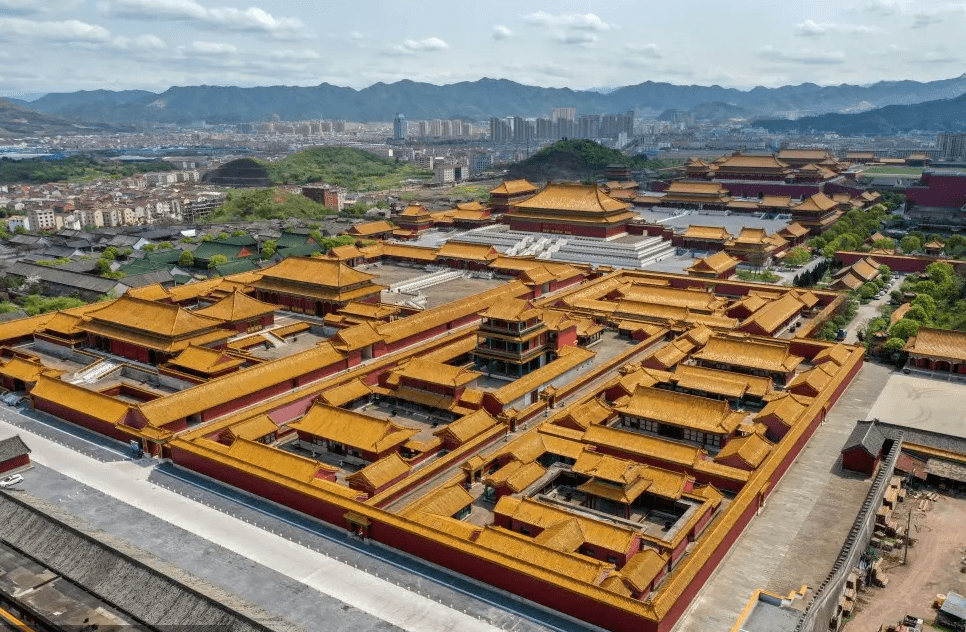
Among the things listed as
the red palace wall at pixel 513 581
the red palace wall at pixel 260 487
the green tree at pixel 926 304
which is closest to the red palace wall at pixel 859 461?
the red palace wall at pixel 513 581

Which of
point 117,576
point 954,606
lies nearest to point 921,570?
point 954,606

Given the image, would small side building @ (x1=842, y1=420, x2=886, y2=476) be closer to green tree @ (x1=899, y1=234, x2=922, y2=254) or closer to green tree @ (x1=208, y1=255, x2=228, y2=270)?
green tree @ (x1=899, y1=234, x2=922, y2=254)

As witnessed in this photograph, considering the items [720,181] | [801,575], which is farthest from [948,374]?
[720,181]

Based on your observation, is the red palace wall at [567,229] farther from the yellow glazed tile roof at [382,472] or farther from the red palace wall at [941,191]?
the yellow glazed tile roof at [382,472]

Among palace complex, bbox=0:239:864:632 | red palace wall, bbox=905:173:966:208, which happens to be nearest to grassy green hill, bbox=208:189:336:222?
palace complex, bbox=0:239:864:632

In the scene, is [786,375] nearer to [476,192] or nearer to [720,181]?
[720,181]

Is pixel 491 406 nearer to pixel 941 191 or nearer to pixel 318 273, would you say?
pixel 318 273
